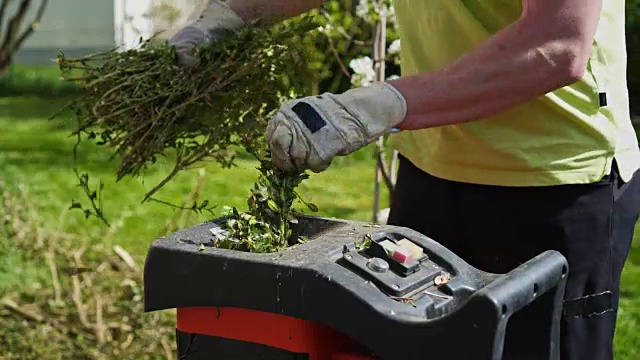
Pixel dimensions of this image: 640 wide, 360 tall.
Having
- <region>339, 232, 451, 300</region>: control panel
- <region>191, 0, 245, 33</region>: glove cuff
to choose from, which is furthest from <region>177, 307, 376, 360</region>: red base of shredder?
<region>191, 0, 245, 33</region>: glove cuff

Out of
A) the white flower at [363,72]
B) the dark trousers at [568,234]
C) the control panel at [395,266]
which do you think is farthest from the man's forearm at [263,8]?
the white flower at [363,72]

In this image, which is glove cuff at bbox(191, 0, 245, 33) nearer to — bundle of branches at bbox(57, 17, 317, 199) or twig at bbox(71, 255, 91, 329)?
bundle of branches at bbox(57, 17, 317, 199)

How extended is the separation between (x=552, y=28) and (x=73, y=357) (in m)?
2.55

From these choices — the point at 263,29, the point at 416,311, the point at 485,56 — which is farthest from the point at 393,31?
the point at 416,311

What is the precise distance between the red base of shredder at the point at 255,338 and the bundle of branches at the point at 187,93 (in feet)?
1.72

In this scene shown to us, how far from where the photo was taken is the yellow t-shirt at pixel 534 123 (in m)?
1.98

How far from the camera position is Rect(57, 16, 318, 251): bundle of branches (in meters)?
2.18

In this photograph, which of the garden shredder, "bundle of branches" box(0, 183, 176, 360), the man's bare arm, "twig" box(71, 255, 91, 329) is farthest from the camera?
"twig" box(71, 255, 91, 329)

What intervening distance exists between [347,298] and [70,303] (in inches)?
112

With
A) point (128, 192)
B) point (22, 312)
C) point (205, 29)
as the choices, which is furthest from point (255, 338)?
point (128, 192)

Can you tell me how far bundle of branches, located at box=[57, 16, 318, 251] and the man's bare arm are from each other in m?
0.49

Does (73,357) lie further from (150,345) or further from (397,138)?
(397,138)

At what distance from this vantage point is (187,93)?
218 cm

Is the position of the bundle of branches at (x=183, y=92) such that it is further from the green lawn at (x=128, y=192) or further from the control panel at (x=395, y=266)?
the green lawn at (x=128, y=192)
